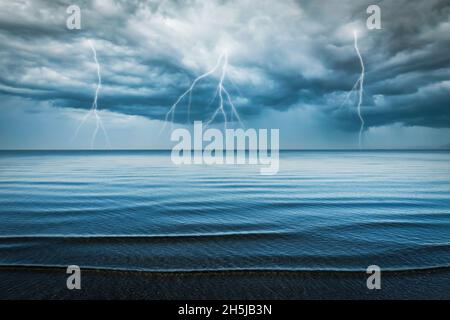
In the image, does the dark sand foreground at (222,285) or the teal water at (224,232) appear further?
the teal water at (224,232)

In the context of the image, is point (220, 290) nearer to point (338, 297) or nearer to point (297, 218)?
point (338, 297)

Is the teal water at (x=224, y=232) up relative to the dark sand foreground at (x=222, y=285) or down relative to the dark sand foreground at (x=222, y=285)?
up

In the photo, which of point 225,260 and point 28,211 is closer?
point 225,260

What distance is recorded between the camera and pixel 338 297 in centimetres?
669

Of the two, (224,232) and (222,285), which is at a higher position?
(224,232)

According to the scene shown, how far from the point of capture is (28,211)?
51.3 feet

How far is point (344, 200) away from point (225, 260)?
13240mm

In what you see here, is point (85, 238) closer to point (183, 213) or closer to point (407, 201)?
point (183, 213)

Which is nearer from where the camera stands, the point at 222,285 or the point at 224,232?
the point at 222,285

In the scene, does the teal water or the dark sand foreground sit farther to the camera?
the teal water

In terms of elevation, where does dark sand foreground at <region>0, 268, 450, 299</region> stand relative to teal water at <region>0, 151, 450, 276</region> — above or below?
below
